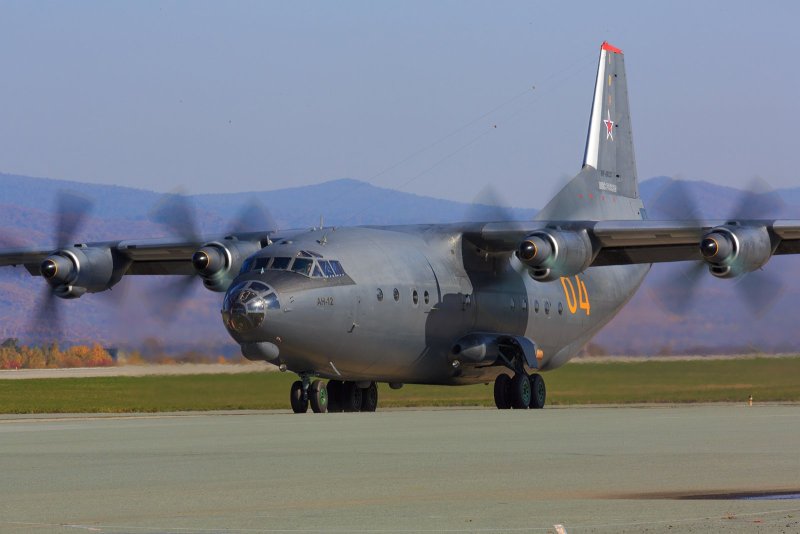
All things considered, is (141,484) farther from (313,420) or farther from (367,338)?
(367,338)

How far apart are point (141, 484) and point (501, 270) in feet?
72.7

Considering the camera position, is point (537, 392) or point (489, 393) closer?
point (537, 392)

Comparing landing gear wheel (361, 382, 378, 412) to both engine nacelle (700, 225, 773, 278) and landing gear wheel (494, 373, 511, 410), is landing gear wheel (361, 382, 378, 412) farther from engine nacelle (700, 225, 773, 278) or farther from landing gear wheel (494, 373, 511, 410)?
engine nacelle (700, 225, 773, 278)

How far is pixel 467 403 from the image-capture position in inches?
1558

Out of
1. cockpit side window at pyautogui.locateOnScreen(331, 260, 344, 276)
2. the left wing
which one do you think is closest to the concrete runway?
cockpit side window at pyautogui.locateOnScreen(331, 260, 344, 276)

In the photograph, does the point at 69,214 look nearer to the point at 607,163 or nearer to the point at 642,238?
the point at 642,238

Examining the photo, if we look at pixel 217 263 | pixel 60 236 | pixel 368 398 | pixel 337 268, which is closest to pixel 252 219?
pixel 217 263

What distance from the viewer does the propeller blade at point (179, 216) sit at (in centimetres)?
3550

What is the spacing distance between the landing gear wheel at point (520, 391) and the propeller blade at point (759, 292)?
554cm

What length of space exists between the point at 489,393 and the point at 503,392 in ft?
28.7

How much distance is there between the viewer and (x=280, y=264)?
29.6 m

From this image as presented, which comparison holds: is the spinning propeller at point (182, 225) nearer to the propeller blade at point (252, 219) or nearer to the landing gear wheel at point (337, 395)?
the propeller blade at point (252, 219)

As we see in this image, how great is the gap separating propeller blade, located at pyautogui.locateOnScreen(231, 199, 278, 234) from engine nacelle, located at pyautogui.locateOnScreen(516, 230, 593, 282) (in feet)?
24.5

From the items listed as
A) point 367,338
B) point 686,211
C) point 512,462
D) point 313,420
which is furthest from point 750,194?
point 512,462
